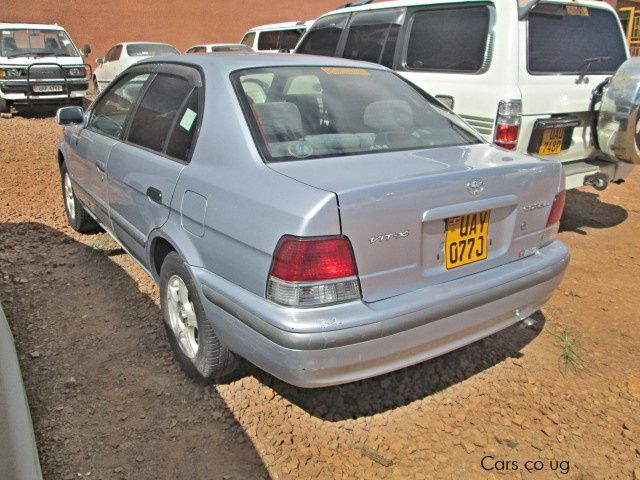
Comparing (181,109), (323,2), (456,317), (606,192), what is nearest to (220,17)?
(323,2)

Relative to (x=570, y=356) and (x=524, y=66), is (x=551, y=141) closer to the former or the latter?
(x=524, y=66)

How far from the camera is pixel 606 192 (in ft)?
21.4

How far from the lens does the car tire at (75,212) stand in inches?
178

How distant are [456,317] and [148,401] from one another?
1.50m

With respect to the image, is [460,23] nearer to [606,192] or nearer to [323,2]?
[606,192]

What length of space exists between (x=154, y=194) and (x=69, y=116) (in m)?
1.70

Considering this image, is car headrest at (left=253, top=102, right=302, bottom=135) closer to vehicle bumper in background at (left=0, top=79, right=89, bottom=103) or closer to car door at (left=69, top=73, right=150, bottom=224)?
car door at (left=69, top=73, right=150, bottom=224)

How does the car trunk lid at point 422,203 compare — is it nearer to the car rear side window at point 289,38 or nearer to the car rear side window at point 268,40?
the car rear side window at point 289,38

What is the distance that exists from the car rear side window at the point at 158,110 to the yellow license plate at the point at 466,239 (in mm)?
1521

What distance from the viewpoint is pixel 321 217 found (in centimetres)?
194

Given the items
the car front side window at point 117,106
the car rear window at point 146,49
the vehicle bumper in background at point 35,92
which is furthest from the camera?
the car rear window at point 146,49

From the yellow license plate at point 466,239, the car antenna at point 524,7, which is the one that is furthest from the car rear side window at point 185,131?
the car antenna at point 524,7

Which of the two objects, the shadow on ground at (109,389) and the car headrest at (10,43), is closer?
the shadow on ground at (109,389)

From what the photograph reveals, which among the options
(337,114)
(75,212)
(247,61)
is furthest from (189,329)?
(75,212)
